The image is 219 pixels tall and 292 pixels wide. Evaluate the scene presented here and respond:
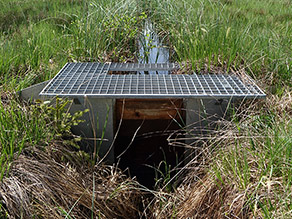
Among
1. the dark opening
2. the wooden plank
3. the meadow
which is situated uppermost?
the meadow

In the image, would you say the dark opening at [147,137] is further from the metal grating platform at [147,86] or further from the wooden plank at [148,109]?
the metal grating platform at [147,86]

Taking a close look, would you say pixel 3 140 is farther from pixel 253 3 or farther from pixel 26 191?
pixel 253 3

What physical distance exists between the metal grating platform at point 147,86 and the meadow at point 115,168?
14 centimetres

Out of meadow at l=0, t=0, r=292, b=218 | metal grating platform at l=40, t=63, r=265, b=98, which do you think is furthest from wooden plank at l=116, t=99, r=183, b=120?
meadow at l=0, t=0, r=292, b=218

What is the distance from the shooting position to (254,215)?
1717mm

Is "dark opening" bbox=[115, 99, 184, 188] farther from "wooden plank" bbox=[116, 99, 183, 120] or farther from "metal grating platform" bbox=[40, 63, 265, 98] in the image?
"metal grating platform" bbox=[40, 63, 265, 98]

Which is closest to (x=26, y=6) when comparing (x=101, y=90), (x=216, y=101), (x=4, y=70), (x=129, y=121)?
(x=4, y=70)

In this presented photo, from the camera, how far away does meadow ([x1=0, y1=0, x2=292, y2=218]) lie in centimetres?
188

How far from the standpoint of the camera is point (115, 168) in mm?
2746

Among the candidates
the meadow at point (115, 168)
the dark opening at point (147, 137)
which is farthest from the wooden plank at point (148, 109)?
the meadow at point (115, 168)

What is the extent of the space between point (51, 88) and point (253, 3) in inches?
180

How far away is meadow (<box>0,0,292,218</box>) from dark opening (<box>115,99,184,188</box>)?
34cm

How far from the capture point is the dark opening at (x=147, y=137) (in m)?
2.87

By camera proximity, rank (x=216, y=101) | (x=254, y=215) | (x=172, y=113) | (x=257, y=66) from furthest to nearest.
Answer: (x=257, y=66), (x=172, y=113), (x=216, y=101), (x=254, y=215)
